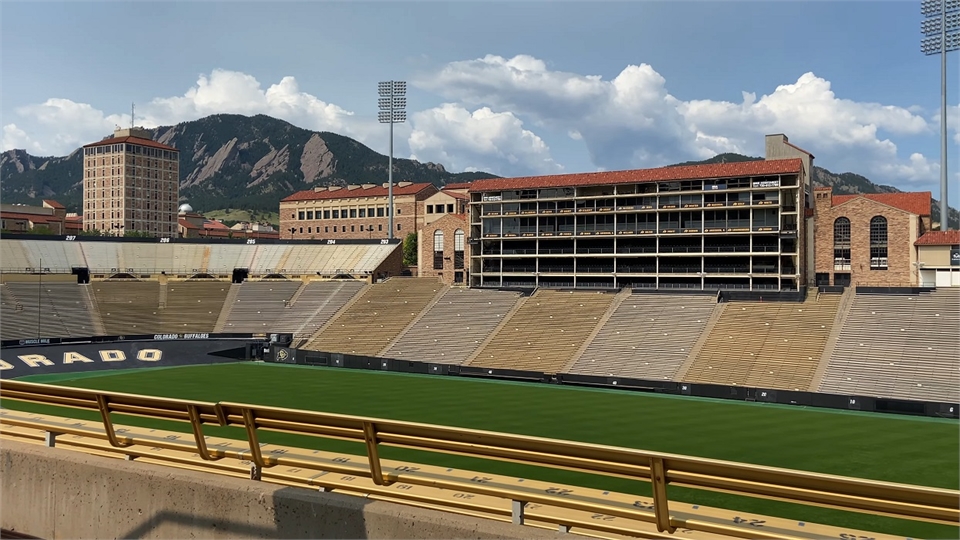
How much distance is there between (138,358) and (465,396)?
34682 millimetres

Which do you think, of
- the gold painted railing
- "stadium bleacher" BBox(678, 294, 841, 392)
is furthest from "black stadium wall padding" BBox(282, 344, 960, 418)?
the gold painted railing

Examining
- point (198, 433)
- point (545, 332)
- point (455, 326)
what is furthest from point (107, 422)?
point (455, 326)

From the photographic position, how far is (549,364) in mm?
59312

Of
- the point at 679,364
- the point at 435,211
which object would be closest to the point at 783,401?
the point at 679,364

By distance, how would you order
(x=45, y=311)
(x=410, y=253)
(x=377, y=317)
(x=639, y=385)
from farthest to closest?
1. (x=410, y=253)
2. (x=377, y=317)
3. (x=45, y=311)
4. (x=639, y=385)

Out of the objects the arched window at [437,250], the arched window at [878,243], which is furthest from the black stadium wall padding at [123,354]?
the arched window at [878,243]

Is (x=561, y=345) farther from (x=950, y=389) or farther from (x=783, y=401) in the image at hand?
(x=950, y=389)

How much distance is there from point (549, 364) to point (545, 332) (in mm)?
7201

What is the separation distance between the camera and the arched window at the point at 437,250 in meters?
104

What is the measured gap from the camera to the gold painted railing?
566cm

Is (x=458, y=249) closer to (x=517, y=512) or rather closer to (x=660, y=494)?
(x=517, y=512)

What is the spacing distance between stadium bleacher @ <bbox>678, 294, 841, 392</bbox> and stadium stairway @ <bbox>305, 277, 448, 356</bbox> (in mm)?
31097

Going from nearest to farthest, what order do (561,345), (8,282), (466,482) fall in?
(466,482)
(561,345)
(8,282)

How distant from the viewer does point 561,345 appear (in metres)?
62.7
